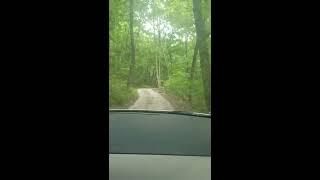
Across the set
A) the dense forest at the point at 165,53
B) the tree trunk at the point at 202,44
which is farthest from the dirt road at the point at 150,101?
the tree trunk at the point at 202,44

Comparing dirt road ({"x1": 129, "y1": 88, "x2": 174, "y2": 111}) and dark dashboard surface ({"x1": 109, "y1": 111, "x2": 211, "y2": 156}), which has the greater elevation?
dirt road ({"x1": 129, "y1": 88, "x2": 174, "y2": 111})

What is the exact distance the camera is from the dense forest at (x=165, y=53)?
22.3ft

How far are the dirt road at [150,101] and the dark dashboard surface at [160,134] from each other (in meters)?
0.33

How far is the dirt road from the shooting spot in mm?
6305

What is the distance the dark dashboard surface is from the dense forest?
80 centimetres

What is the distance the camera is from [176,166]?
13.5 ft

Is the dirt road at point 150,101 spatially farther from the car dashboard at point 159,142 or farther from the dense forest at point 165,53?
the car dashboard at point 159,142

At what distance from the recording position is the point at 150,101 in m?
6.46

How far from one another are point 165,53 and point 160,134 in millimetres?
1988

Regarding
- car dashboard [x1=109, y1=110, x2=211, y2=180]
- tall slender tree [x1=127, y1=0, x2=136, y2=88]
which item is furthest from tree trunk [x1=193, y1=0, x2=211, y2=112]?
car dashboard [x1=109, y1=110, x2=211, y2=180]

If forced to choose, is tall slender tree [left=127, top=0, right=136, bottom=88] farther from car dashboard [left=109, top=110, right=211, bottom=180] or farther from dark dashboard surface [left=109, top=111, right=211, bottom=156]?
dark dashboard surface [left=109, top=111, right=211, bottom=156]

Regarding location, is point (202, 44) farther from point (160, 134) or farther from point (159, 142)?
point (159, 142)
